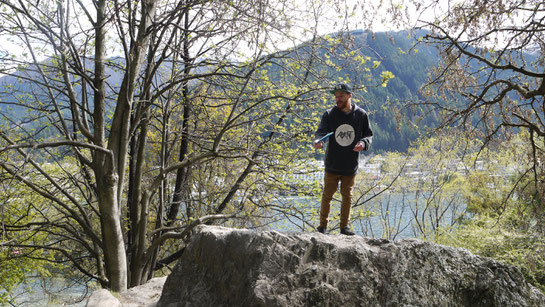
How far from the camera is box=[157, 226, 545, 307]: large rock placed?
3.47 m

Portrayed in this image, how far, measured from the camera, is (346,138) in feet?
16.0

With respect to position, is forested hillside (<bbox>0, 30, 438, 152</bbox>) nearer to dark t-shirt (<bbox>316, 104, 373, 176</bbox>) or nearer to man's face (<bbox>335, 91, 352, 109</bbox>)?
man's face (<bbox>335, 91, 352, 109</bbox>)

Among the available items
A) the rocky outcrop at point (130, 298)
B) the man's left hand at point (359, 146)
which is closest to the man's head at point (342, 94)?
the man's left hand at point (359, 146)

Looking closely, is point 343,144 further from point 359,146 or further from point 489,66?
point 489,66

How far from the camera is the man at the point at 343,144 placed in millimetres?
4848

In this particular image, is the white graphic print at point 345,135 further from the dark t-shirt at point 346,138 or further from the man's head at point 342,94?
the man's head at point 342,94

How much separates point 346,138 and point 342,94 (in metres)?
0.50

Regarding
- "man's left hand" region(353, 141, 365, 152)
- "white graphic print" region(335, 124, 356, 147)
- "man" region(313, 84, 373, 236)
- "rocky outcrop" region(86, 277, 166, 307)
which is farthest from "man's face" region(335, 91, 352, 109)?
"rocky outcrop" region(86, 277, 166, 307)

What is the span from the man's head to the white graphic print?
0.23 m

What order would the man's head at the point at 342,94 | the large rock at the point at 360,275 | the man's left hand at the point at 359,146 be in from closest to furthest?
1. the large rock at the point at 360,275
2. the man's left hand at the point at 359,146
3. the man's head at the point at 342,94

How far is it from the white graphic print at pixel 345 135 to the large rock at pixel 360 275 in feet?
4.42

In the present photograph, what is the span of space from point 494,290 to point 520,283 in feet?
0.90

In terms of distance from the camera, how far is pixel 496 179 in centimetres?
2097

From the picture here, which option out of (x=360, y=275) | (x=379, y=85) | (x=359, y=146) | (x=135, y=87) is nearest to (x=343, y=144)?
(x=359, y=146)
